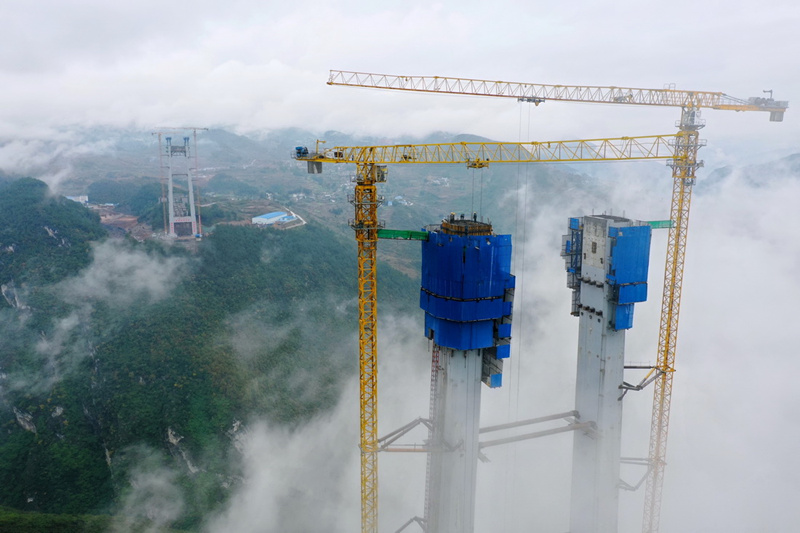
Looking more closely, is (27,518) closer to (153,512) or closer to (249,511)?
(153,512)

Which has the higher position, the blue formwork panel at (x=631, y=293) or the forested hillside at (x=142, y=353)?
the blue formwork panel at (x=631, y=293)

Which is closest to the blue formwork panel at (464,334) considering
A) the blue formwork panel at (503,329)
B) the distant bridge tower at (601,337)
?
the blue formwork panel at (503,329)

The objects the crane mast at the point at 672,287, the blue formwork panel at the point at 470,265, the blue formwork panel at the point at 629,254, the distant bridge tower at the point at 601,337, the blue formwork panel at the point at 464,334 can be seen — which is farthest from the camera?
the crane mast at the point at 672,287

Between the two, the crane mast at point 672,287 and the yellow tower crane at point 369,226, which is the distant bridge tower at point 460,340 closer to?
the yellow tower crane at point 369,226

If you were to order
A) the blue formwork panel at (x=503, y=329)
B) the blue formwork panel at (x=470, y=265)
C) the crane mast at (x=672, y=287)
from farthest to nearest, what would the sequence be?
the crane mast at (x=672, y=287)
the blue formwork panel at (x=503, y=329)
the blue formwork panel at (x=470, y=265)

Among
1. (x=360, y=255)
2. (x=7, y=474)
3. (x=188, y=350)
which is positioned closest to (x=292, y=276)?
(x=188, y=350)

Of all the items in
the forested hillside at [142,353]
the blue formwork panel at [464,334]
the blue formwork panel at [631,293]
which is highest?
the blue formwork panel at [631,293]

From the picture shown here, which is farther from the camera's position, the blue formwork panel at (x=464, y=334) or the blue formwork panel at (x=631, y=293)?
the blue formwork panel at (x=631, y=293)
